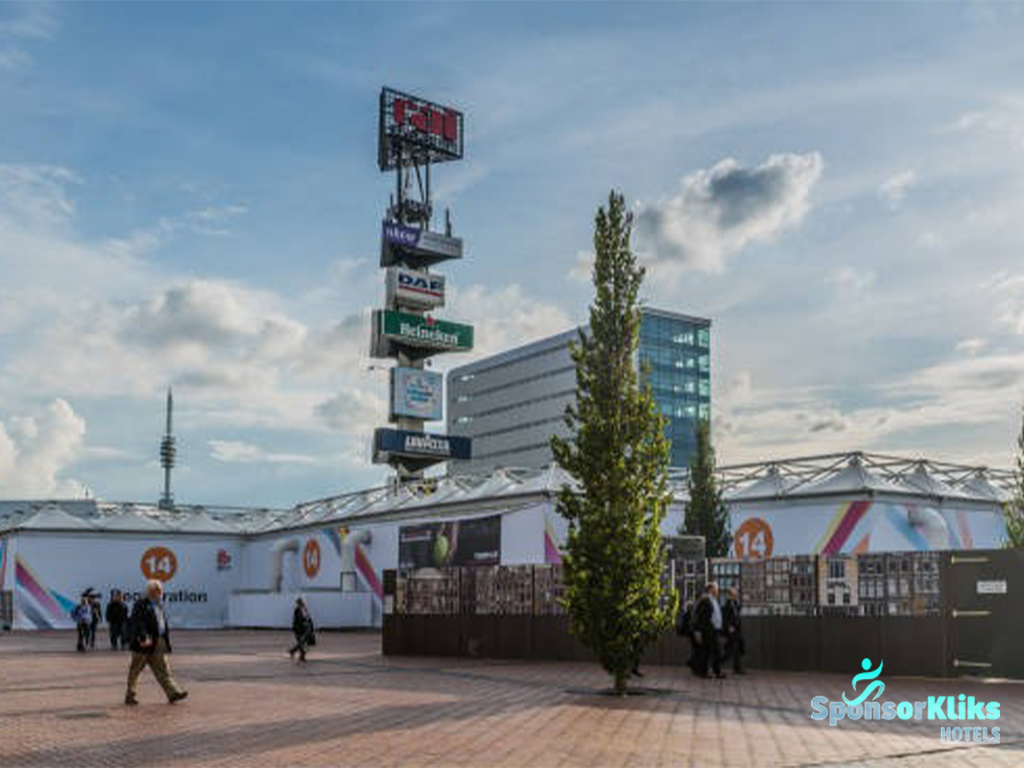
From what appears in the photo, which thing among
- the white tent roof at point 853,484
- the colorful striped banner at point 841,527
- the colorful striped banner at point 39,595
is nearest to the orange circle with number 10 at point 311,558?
the colorful striped banner at point 39,595

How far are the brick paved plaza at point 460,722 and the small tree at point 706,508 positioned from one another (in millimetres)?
15112

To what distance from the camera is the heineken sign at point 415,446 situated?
→ 68438 millimetres

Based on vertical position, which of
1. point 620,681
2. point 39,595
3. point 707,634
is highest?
point 39,595

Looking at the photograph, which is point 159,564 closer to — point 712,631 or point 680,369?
point 712,631

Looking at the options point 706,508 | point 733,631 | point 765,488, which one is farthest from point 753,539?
point 733,631

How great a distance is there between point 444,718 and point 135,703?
461 cm

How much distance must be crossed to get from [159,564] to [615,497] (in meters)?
42.9

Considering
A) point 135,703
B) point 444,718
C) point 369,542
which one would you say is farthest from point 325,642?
point 444,718

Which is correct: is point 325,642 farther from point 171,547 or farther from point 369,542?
point 171,547

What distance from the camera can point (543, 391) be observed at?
162 meters

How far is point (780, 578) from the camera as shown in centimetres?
2323

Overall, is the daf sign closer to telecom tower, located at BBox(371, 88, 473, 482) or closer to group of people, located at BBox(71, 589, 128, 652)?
telecom tower, located at BBox(371, 88, 473, 482)

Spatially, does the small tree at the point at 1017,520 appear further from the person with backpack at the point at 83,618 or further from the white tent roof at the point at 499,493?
the person with backpack at the point at 83,618

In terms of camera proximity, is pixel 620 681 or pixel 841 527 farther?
pixel 841 527
